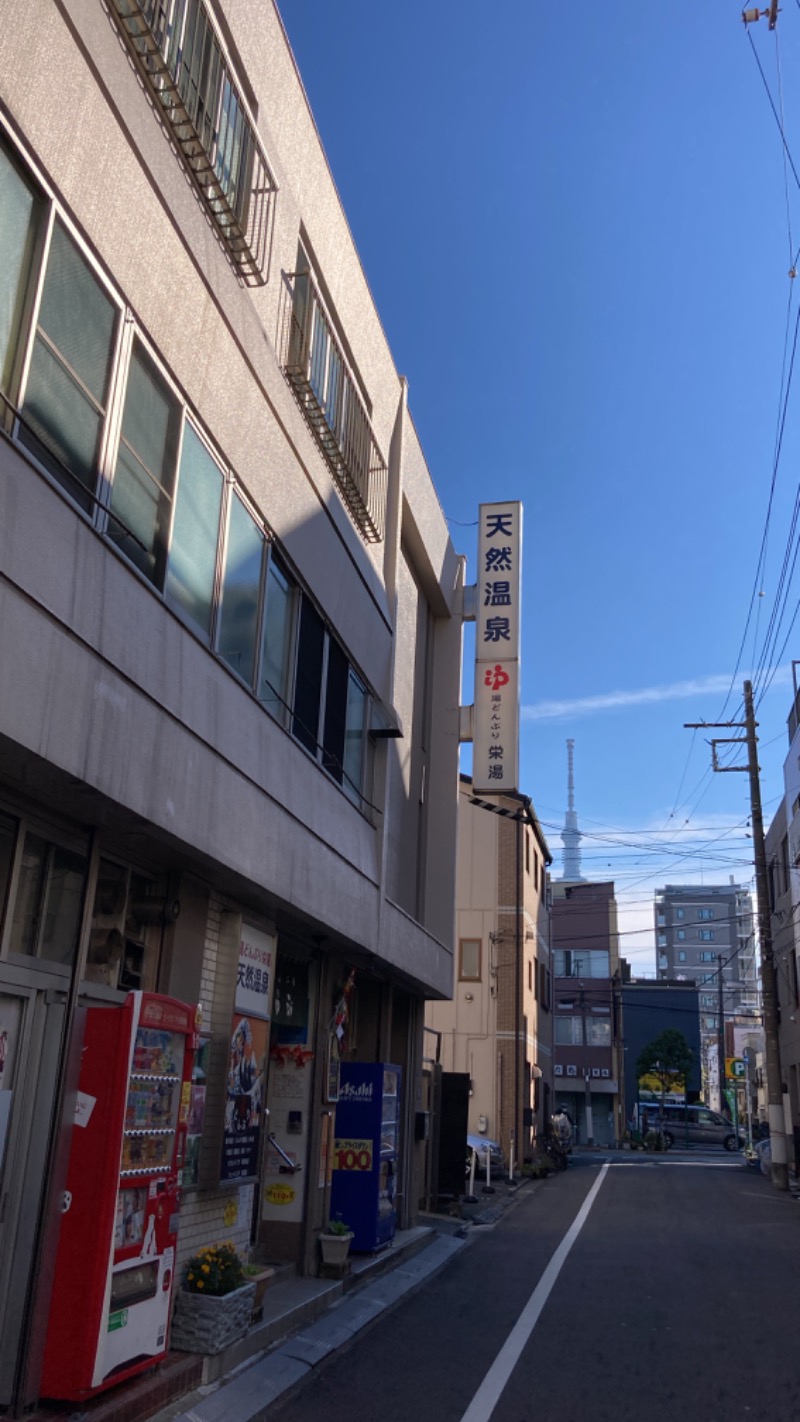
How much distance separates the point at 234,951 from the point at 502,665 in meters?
8.80

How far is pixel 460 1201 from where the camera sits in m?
18.1

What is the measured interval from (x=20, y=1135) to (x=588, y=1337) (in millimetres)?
5323

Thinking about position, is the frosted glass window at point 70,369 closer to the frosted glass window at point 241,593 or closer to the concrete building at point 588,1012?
the frosted glass window at point 241,593

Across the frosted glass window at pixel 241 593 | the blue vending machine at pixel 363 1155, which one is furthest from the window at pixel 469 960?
the frosted glass window at pixel 241 593

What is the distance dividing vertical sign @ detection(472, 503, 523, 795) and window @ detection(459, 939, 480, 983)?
53.0 feet

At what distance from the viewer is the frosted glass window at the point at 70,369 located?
581 centimetres

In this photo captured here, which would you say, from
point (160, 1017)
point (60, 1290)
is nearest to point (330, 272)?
point (160, 1017)

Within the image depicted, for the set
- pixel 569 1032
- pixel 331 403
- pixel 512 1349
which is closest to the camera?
pixel 512 1349

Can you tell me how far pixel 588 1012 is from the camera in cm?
5828

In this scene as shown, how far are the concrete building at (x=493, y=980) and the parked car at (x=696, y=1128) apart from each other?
17.7 m

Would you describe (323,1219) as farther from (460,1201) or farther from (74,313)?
(74,313)

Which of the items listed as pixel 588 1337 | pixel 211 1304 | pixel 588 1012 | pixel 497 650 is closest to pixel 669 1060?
pixel 588 1012

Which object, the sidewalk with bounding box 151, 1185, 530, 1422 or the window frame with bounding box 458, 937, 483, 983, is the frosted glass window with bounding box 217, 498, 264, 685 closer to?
the sidewalk with bounding box 151, 1185, 530, 1422

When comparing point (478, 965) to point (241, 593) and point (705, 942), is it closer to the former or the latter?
point (241, 593)
